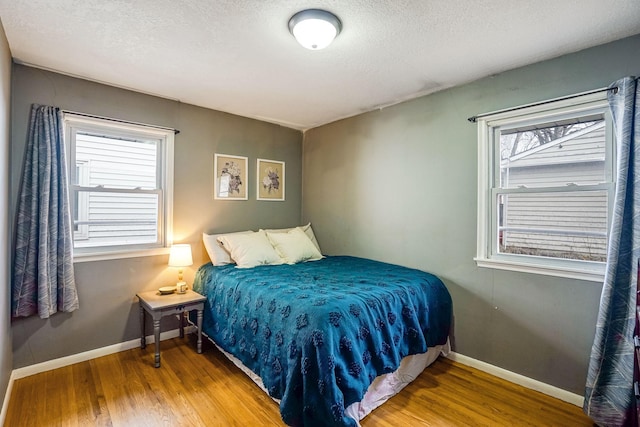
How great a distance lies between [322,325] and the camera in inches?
68.2

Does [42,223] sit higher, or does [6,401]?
[42,223]

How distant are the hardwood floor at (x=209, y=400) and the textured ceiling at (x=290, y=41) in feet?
7.71

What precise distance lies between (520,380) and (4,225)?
3.67 m

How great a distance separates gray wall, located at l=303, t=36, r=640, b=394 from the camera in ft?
6.91

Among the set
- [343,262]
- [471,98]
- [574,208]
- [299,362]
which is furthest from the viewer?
[343,262]

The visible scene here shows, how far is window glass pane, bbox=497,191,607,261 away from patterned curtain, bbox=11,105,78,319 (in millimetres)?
3419

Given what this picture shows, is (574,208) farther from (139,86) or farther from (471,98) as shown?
(139,86)

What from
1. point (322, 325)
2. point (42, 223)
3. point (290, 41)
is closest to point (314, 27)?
point (290, 41)

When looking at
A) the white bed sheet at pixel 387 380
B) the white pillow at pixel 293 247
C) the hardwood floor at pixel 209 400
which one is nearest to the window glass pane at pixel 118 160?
the white pillow at pixel 293 247

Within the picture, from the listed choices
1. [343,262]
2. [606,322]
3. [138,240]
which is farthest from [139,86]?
[606,322]

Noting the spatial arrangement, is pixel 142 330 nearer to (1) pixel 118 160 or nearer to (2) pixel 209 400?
(2) pixel 209 400

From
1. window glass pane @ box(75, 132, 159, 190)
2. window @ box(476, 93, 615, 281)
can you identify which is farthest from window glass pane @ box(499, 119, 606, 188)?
window glass pane @ box(75, 132, 159, 190)

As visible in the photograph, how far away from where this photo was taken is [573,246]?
2193 mm

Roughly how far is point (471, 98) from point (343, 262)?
188 cm
